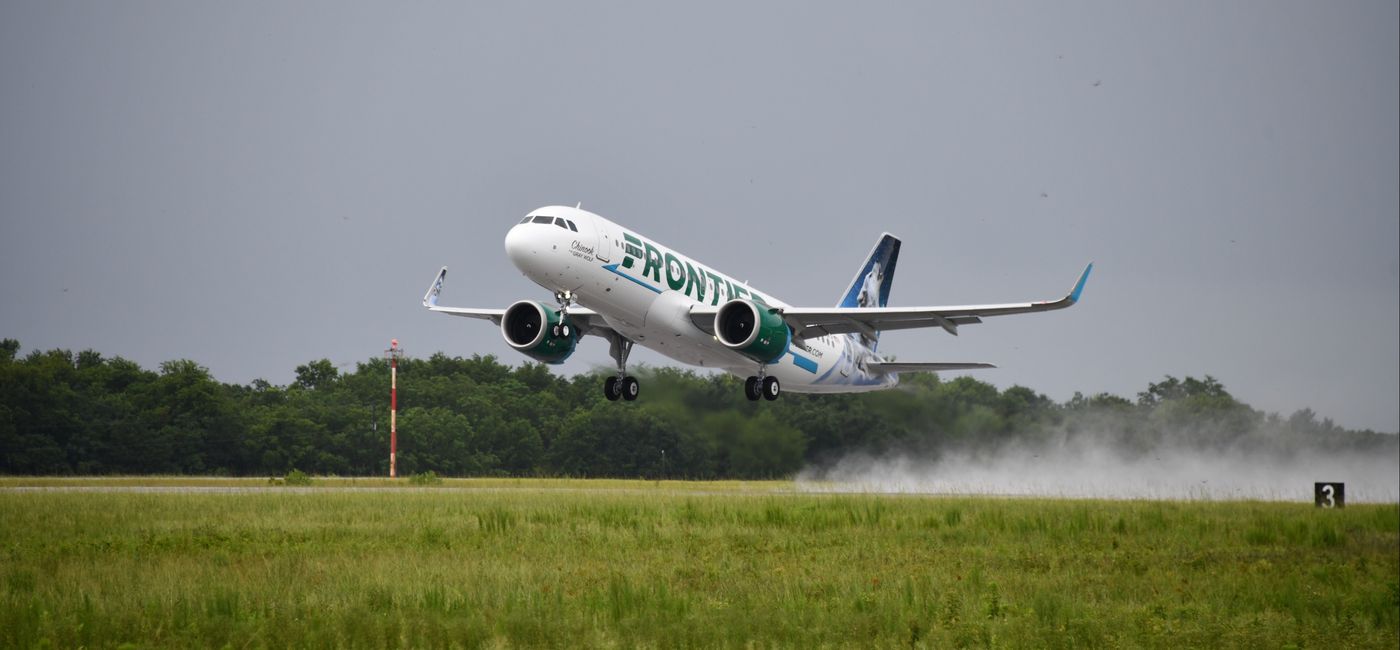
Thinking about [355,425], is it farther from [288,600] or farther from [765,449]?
[288,600]

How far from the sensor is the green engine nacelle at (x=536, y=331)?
4325 centimetres

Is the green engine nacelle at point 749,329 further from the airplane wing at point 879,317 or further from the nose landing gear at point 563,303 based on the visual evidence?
the nose landing gear at point 563,303

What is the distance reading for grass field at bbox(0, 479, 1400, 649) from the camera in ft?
67.6

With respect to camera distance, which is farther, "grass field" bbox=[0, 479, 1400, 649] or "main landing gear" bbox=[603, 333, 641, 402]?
"main landing gear" bbox=[603, 333, 641, 402]

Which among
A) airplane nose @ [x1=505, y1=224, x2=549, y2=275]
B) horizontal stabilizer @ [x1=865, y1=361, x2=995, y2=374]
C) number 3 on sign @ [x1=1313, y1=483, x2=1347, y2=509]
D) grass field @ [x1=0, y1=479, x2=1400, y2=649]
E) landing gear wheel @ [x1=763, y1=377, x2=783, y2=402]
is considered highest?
airplane nose @ [x1=505, y1=224, x2=549, y2=275]

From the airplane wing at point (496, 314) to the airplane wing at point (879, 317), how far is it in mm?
5271

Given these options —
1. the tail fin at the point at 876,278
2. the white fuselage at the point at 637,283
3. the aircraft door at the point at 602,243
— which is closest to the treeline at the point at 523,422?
the tail fin at the point at 876,278

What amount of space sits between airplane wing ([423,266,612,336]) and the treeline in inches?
236

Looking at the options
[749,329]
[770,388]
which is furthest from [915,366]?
[749,329]

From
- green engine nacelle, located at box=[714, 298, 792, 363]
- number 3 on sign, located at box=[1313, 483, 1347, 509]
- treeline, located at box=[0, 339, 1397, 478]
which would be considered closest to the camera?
number 3 on sign, located at box=[1313, 483, 1347, 509]

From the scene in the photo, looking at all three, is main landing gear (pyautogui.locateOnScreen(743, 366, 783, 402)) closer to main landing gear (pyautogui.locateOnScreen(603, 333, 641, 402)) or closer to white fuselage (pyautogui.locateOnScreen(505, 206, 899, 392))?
white fuselage (pyautogui.locateOnScreen(505, 206, 899, 392))

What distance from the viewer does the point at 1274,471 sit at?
189 feet

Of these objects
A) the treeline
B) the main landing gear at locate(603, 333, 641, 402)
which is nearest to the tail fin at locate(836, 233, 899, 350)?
the treeline

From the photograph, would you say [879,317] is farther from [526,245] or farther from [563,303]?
[526,245]
